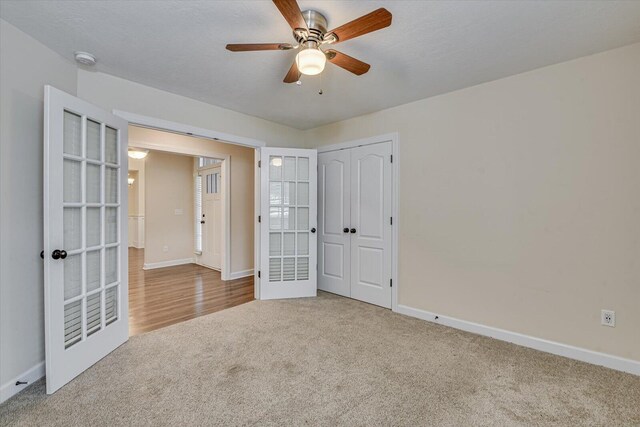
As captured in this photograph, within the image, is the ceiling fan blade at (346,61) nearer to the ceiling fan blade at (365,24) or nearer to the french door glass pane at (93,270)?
→ the ceiling fan blade at (365,24)

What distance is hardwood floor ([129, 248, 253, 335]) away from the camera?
10.9ft

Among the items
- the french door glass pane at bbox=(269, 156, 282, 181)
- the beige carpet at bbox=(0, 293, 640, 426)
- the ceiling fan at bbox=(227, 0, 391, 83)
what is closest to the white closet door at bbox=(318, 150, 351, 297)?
the french door glass pane at bbox=(269, 156, 282, 181)

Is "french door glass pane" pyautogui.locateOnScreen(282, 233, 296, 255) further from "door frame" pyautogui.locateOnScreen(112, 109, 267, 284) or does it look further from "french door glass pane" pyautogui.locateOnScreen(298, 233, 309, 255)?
"door frame" pyautogui.locateOnScreen(112, 109, 267, 284)

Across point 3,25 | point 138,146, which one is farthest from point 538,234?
point 138,146

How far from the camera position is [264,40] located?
215 centimetres

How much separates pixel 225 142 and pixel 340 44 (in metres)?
1.99

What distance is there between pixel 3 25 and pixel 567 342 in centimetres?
470

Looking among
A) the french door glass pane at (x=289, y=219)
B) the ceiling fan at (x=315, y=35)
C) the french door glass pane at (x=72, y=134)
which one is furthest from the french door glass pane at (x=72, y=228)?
the french door glass pane at (x=289, y=219)

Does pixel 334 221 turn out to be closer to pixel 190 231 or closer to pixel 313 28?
pixel 313 28

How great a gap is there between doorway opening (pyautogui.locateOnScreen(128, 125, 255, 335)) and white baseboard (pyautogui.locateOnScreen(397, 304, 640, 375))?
2.42 metres

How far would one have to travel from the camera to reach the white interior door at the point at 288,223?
13.1 feet

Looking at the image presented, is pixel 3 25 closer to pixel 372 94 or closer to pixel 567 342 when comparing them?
pixel 372 94

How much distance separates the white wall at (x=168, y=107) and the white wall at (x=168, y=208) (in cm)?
318

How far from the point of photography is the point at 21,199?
80.7 inches
